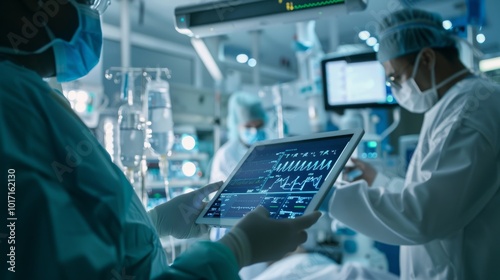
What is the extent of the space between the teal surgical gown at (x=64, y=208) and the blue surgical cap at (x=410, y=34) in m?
1.18

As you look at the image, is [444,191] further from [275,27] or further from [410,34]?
[275,27]

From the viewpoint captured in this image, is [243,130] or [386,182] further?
[243,130]

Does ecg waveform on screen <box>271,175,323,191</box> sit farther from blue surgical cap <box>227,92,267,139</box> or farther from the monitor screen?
blue surgical cap <box>227,92,267,139</box>

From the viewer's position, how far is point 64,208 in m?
0.69

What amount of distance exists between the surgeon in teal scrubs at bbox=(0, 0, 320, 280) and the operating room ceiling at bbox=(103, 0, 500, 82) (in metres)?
3.13

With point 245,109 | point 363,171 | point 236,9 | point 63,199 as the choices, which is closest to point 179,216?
point 63,199

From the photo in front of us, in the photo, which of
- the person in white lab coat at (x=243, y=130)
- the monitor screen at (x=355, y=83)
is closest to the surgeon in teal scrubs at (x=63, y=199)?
the monitor screen at (x=355, y=83)

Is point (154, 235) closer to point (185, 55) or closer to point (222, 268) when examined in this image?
point (222, 268)

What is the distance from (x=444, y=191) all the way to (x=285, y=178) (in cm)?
58

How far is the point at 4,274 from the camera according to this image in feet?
2.28

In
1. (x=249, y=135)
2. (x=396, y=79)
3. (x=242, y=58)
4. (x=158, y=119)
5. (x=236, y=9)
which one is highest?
(x=242, y=58)

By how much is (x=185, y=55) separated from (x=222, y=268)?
21.4 ft

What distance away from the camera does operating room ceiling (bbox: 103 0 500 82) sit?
4.65 meters

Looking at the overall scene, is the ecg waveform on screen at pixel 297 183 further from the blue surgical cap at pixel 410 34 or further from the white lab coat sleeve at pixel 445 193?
the blue surgical cap at pixel 410 34
